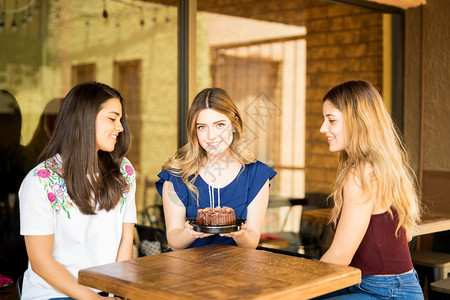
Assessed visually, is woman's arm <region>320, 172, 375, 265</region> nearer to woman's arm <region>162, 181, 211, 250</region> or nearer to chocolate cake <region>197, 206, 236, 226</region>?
chocolate cake <region>197, 206, 236, 226</region>

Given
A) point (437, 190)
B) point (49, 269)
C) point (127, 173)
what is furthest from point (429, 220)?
point (49, 269)

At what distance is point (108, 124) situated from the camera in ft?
7.61

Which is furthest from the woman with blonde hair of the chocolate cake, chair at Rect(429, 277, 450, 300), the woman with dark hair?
the woman with dark hair

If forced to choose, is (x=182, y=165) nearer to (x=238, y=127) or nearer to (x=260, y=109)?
(x=238, y=127)

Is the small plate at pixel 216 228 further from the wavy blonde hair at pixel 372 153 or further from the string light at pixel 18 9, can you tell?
the string light at pixel 18 9

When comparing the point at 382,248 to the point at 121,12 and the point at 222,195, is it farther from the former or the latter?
the point at 121,12

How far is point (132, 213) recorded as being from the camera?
8.04 ft

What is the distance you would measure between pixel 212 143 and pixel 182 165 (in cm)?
23

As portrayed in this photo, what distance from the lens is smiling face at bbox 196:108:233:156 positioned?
8.52 feet

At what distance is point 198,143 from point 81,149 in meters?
0.67

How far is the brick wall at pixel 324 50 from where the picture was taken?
14.7 feet

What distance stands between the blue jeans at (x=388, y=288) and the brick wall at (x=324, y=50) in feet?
7.87

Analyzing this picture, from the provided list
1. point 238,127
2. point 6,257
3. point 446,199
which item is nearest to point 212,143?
point 238,127

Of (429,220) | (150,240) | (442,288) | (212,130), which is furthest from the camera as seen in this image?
(150,240)
